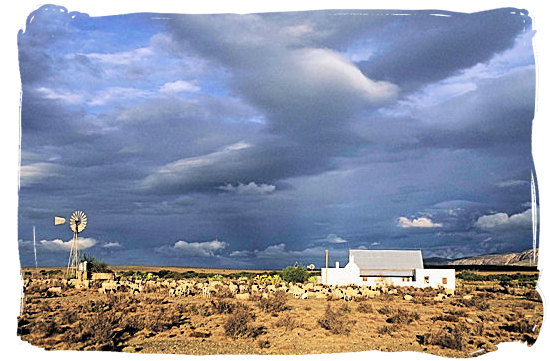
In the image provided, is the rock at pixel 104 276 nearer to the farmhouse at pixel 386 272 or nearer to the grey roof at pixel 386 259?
the farmhouse at pixel 386 272

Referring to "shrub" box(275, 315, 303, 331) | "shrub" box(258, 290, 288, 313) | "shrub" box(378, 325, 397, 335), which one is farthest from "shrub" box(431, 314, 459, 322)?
"shrub" box(258, 290, 288, 313)

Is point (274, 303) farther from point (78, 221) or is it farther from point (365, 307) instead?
point (78, 221)

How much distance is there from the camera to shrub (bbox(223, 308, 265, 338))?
6.02 meters

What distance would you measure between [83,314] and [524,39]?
19.2 ft

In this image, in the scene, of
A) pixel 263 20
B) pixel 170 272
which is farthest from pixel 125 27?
pixel 170 272

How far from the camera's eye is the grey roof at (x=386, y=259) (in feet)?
21.2

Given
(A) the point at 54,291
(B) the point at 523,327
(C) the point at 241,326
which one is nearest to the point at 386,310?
(B) the point at 523,327

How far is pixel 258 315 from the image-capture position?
617 centimetres

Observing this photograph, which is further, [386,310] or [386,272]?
[386,272]

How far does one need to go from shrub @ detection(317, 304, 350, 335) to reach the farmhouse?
24.3 inches

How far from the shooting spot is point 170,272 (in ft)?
21.1

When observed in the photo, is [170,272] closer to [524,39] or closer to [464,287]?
[464,287]

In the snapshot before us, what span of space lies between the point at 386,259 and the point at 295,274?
3.78 feet

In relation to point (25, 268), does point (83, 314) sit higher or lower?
lower
